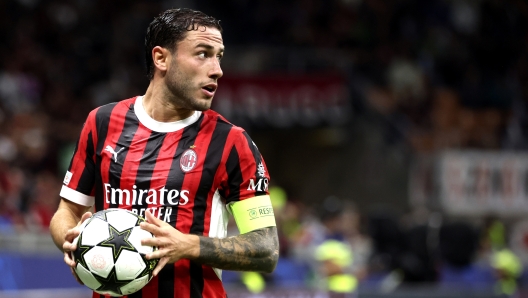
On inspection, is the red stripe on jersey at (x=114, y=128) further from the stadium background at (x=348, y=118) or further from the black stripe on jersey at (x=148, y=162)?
the stadium background at (x=348, y=118)

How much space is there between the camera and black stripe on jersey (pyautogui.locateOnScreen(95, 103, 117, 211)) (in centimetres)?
380

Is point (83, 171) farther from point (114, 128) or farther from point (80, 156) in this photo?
point (114, 128)

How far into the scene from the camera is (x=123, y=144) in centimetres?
381

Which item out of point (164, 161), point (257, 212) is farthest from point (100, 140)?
point (257, 212)

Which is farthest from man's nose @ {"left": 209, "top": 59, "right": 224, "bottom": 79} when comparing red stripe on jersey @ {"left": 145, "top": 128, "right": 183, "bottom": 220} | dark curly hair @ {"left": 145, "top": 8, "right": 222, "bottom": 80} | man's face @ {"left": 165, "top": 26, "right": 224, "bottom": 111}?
red stripe on jersey @ {"left": 145, "top": 128, "right": 183, "bottom": 220}

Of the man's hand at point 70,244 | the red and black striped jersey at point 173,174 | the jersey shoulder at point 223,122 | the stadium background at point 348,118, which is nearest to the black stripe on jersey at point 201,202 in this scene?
the red and black striped jersey at point 173,174

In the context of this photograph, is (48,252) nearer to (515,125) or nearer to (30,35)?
(30,35)

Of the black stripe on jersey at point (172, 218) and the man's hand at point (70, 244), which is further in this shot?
the black stripe on jersey at point (172, 218)

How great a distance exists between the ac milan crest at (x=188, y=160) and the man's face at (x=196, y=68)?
0.63ft

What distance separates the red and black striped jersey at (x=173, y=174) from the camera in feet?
12.0

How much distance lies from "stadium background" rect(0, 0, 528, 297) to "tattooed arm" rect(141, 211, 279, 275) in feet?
19.4

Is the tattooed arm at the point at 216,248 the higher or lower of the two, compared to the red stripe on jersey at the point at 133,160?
lower

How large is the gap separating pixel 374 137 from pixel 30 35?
6147mm

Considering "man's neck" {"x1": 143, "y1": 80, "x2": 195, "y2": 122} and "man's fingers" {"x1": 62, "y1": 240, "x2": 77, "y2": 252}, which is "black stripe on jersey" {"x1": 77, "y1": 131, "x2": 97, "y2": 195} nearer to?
"man's neck" {"x1": 143, "y1": 80, "x2": 195, "y2": 122}
